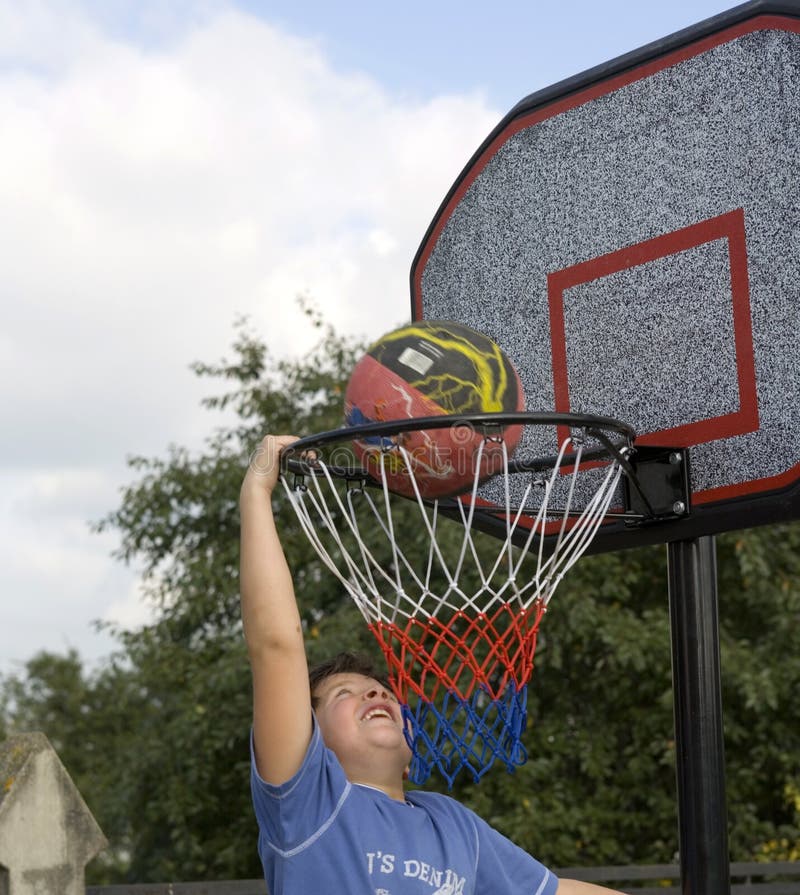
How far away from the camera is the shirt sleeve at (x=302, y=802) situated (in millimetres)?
2391

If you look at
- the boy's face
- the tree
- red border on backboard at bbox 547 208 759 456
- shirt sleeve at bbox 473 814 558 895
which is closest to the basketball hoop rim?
red border on backboard at bbox 547 208 759 456

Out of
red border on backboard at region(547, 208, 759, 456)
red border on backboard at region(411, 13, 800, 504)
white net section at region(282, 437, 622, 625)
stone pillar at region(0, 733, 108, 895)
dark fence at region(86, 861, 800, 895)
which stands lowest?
dark fence at region(86, 861, 800, 895)

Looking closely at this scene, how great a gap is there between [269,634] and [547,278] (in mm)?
1693

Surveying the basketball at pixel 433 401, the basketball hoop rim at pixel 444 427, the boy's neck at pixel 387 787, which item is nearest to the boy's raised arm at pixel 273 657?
the boy's neck at pixel 387 787

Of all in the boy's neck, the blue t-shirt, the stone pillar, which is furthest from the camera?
the stone pillar

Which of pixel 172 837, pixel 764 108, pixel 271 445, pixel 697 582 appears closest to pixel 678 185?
pixel 764 108

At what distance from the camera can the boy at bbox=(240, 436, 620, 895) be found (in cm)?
239

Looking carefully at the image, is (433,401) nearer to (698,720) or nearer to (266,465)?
(266,465)

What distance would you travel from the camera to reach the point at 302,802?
2391 millimetres

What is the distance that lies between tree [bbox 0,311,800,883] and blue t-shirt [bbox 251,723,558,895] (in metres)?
5.23

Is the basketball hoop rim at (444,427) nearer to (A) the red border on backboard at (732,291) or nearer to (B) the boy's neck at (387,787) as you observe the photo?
(A) the red border on backboard at (732,291)

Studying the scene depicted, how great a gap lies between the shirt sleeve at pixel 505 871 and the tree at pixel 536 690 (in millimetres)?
4996

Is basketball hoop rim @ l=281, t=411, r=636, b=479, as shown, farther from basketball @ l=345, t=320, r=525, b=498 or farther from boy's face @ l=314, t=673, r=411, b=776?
boy's face @ l=314, t=673, r=411, b=776

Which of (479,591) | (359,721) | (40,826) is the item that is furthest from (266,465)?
(40,826)
